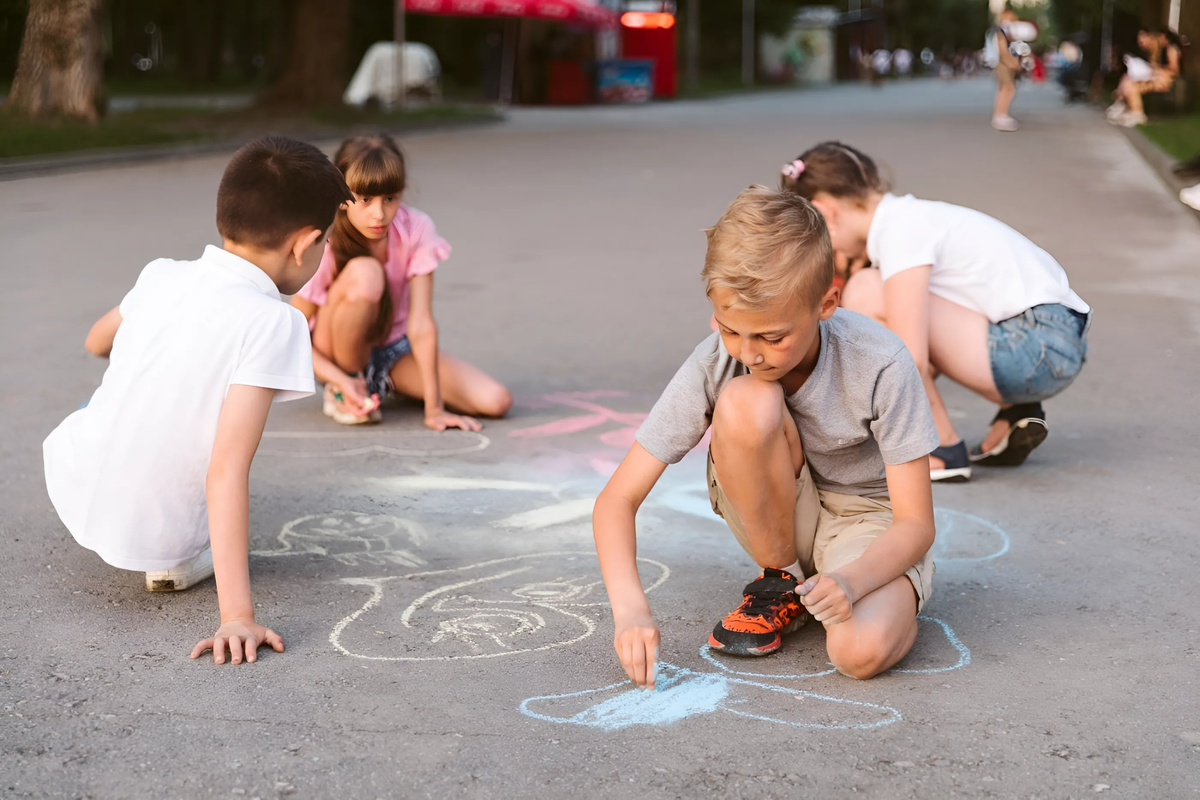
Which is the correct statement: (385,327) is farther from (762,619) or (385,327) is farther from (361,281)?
(762,619)

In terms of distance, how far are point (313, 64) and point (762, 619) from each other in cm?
1967

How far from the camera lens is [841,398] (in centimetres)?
265

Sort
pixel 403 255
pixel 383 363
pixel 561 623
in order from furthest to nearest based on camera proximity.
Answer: pixel 383 363 → pixel 403 255 → pixel 561 623

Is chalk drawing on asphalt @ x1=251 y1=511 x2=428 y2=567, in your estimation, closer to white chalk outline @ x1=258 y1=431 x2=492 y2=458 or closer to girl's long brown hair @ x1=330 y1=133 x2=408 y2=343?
white chalk outline @ x1=258 y1=431 x2=492 y2=458

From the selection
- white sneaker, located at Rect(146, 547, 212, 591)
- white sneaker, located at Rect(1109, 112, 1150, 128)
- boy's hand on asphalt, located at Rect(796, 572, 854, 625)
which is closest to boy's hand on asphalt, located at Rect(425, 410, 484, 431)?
white sneaker, located at Rect(146, 547, 212, 591)

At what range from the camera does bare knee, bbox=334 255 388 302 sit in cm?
452

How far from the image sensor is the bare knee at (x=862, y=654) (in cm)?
254

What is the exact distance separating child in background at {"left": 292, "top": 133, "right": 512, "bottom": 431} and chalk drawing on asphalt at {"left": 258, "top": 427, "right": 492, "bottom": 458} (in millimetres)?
81

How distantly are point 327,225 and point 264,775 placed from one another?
1.23m

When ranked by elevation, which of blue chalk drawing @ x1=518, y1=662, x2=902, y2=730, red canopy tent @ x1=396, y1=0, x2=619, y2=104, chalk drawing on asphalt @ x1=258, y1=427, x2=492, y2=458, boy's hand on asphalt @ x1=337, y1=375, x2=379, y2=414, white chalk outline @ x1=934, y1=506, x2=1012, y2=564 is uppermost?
red canopy tent @ x1=396, y1=0, x2=619, y2=104

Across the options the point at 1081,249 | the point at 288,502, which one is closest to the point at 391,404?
the point at 288,502

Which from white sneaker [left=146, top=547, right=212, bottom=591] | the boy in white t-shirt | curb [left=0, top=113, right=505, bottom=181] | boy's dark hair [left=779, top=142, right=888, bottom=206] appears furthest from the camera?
curb [left=0, top=113, right=505, bottom=181]

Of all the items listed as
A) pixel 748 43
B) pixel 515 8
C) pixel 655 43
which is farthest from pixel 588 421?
pixel 748 43

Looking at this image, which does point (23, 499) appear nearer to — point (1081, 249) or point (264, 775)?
point (264, 775)
